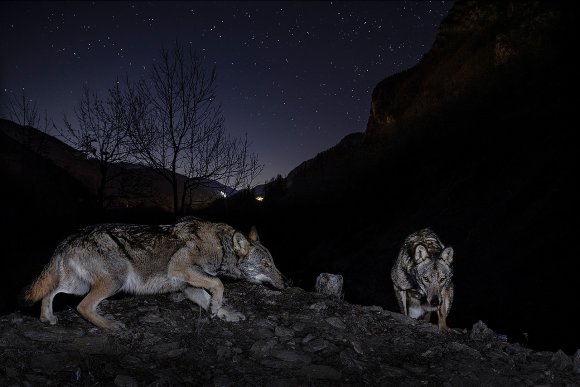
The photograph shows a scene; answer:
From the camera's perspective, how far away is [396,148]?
137ft

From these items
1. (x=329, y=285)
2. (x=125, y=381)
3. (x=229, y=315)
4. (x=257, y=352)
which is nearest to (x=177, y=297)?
(x=229, y=315)

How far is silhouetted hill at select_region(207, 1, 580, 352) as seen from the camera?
54.0ft

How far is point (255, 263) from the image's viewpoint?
7430 mm

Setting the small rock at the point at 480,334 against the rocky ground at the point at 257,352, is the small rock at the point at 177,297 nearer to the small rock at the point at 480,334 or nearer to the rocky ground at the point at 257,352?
the rocky ground at the point at 257,352

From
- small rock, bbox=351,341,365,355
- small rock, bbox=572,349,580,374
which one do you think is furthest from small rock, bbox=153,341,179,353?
small rock, bbox=572,349,580,374

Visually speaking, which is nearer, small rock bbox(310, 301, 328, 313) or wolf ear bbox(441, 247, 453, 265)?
small rock bbox(310, 301, 328, 313)

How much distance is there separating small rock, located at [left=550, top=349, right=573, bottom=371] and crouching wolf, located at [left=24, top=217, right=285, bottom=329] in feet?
13.6

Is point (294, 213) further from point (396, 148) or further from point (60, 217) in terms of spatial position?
point (60, 217)

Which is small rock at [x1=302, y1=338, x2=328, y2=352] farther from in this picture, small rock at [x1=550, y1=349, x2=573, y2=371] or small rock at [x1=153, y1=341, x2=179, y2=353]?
small rock at [x1=550, y1=349, x2=573, y2=371]

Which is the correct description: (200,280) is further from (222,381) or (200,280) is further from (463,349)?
(463,349)

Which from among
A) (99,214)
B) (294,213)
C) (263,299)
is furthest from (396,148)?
(263,299)

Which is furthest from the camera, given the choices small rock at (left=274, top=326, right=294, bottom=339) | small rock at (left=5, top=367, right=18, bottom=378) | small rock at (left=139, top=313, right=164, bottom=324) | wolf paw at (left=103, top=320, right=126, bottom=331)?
small rock at (left=139, top=313, right=164, bottom=324)

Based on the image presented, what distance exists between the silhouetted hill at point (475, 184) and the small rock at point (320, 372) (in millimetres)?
4334

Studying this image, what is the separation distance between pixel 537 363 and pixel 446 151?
3103 centimetres
